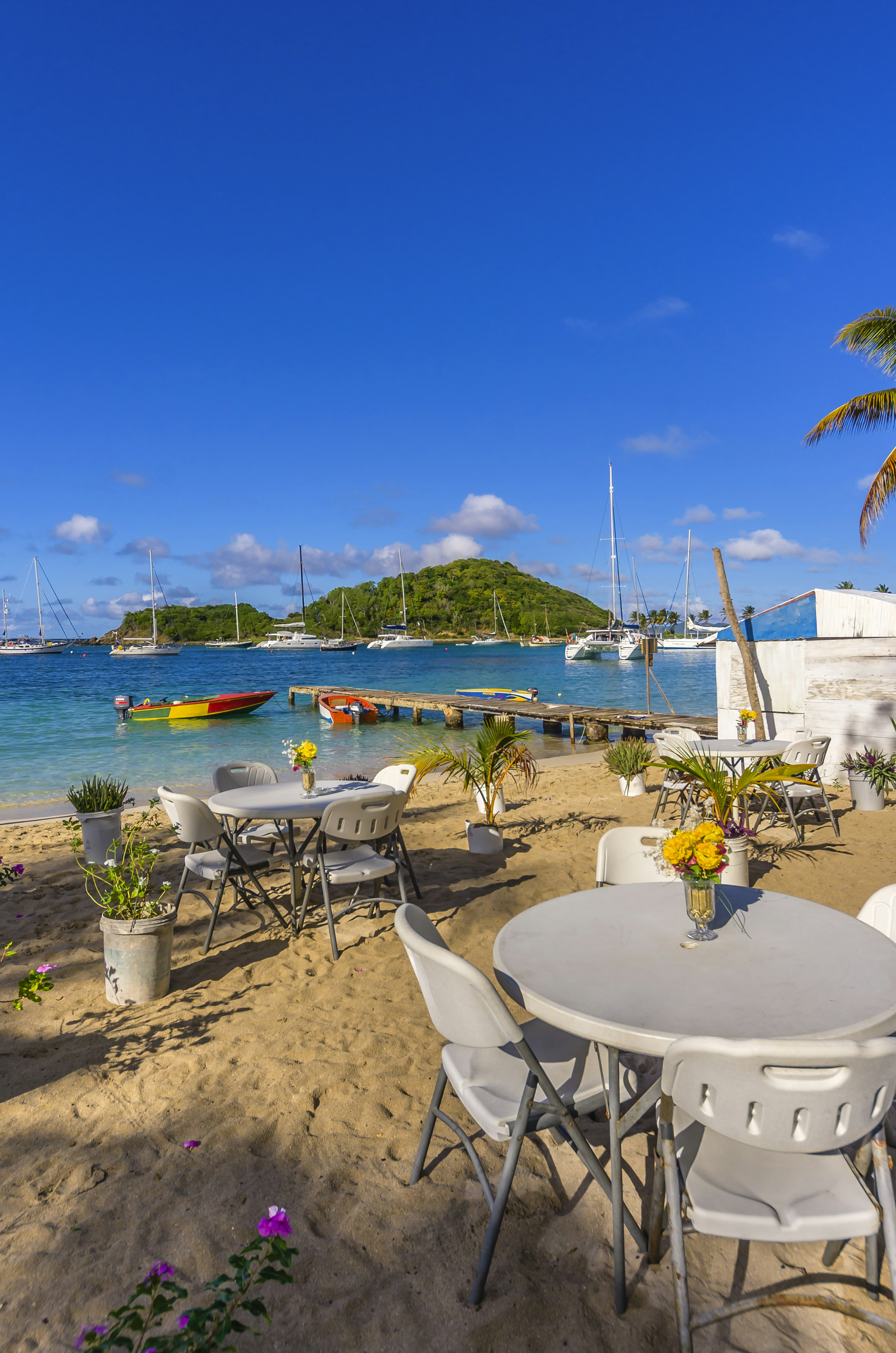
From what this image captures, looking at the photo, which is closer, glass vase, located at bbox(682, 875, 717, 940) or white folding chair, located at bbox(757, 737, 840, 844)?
glass vase, located at bbox(682, 875, 717, 940)

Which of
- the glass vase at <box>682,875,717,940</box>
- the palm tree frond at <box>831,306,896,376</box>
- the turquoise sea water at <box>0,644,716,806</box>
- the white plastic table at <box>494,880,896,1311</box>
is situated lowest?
the turquoise sea water at <box>0,644,716,806</box>

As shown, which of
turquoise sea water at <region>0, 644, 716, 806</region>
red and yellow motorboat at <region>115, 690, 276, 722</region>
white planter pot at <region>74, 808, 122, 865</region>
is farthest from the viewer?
red and yellow motorboat at <region>115, 690, 276, 722</region>

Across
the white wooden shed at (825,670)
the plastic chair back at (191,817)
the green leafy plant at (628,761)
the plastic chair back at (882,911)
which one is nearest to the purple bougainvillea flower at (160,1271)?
the plastic chair back at (882,911)

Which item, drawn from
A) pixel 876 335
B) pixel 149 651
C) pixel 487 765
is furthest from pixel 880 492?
pixel 149 651

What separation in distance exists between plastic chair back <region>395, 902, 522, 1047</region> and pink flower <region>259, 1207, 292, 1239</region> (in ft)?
1.74

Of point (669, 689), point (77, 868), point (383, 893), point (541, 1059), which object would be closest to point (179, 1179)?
point (541, 1059)

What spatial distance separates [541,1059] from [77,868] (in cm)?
467

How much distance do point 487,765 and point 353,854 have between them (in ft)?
6.13

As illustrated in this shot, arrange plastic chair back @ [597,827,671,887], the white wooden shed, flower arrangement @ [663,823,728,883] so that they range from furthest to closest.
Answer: the white wooden shed → plastic chair back @ [597,827,671,887] → flower arrangement @ [663,823,728,883]

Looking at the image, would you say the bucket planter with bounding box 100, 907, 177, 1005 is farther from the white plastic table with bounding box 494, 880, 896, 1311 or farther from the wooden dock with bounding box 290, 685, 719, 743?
the wooden dock with bounding box 290, 685, 719, 743

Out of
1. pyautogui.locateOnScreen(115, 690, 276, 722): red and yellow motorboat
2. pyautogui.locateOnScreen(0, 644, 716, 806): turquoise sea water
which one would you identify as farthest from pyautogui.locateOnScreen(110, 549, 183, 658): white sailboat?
pyautogui.locateOnScreen(115, 690, 276, 722): red and yellow motorboat

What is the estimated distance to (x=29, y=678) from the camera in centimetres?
4806

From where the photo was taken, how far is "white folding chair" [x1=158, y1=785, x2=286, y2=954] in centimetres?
388

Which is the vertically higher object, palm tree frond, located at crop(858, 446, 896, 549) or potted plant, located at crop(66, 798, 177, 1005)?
palm tree frond, located at crop(858, 446, 896, 549)
